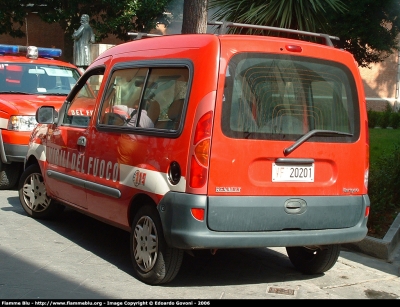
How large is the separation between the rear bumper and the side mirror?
2468mm

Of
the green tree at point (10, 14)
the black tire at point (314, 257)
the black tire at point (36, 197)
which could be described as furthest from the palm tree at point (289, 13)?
the green tree at point (10, 14)

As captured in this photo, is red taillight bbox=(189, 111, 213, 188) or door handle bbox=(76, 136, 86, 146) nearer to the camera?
red taillight bbox=(189, 111, 213, 188)

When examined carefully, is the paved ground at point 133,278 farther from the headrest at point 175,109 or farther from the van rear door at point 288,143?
the headrest at point 175,109

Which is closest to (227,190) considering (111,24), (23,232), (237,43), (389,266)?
(237,43)

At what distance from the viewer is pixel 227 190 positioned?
17.2 ft

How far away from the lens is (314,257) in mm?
6258

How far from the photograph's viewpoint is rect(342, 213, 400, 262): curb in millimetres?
7062

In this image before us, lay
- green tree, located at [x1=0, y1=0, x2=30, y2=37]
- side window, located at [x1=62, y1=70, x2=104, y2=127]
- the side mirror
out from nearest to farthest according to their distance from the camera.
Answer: side window, located at [x1=62, y1=70, x2=104, y2=127] → the side mirror → green tree, located at [x1=0, y1=0, x2=30, y2=37]

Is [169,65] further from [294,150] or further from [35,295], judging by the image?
[35,295]

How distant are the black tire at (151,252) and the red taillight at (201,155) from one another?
1.86 ft

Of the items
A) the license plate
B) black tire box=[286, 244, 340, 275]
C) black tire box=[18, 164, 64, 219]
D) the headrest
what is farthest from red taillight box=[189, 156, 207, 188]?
black tire box=[18, 164, 64, 219]

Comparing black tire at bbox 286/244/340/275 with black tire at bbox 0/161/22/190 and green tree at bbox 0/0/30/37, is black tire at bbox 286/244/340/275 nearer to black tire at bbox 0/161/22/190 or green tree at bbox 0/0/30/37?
black tire at bbox 0/161/22/190

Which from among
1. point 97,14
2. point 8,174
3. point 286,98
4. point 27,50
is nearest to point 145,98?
point 286,98

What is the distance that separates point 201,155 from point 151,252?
980mm
